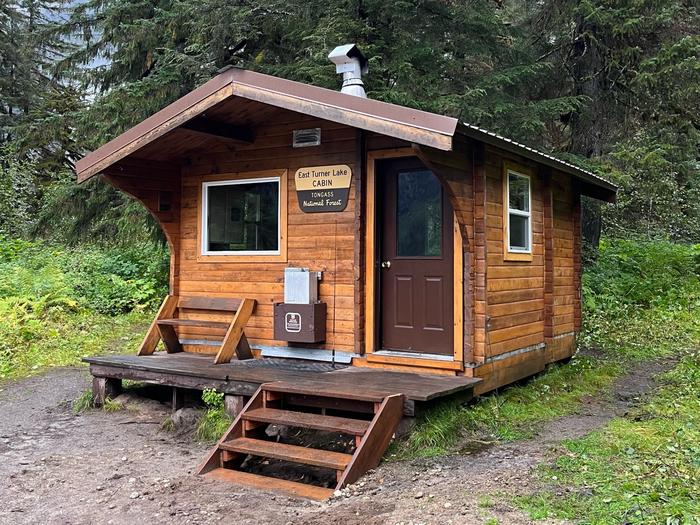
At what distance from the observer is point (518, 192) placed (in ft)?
22.9

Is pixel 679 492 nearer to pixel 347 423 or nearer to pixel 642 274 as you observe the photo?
pixel 347 423

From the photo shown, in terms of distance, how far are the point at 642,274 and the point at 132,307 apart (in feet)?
34.0

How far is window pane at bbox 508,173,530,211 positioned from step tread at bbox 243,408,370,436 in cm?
306

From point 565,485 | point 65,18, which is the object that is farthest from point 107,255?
point 565,485

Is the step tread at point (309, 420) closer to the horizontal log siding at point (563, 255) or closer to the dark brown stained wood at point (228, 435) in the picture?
the dark brown stained wood at point (228, 435)

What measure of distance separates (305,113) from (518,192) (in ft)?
8.75

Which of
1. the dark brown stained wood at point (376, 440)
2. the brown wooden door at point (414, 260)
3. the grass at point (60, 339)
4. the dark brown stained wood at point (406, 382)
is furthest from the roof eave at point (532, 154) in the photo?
the grass at point (60, 339)

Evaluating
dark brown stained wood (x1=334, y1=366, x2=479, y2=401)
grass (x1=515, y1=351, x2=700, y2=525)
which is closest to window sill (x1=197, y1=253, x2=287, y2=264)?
dark brown stained wood (x1=334, y1=366, x2=479, y2=401)

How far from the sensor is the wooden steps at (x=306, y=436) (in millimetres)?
4453

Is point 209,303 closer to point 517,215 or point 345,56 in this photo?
point 345,56

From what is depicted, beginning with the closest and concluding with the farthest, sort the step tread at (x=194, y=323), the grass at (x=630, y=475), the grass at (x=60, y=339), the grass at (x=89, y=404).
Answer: the grass at (x=630, y=475) < the grass at (x=89, y=404) < the step tread at (x=194, y=323) < the grass at (x=60, y=339)

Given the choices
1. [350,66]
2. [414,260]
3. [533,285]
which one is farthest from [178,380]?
[533,285]

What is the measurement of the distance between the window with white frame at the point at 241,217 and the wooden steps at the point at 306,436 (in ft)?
6.84

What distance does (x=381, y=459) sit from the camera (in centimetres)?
473
